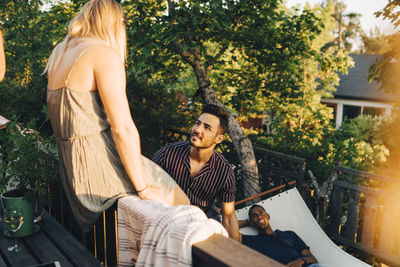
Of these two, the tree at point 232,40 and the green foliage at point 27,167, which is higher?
the tree at point 232,40

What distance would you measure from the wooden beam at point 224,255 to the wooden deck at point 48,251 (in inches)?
55.6

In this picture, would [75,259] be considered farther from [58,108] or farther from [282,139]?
[282,139]

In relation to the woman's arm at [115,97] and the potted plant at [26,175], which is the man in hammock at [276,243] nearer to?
the potted plant at [26,175]

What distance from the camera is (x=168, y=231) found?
124cm

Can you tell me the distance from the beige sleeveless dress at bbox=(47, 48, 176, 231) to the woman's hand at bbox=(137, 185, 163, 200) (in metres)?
0.04

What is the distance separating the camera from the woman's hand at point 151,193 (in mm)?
1610

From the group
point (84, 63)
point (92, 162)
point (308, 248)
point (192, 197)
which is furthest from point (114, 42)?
point (308, 248)

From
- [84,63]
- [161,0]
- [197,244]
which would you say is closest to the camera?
[197,244]

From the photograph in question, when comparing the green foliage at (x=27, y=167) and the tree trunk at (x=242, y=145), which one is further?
the tree trunk at (x=242, y=145)

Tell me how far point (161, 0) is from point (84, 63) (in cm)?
386

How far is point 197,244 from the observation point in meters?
1.18

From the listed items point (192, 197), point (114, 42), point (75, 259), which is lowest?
point (75, 259)

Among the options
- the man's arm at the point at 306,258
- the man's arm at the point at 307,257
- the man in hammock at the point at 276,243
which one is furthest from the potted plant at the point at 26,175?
the man's arm at the point at 307,257

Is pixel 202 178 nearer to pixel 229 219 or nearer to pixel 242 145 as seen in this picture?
pixel 229 219
